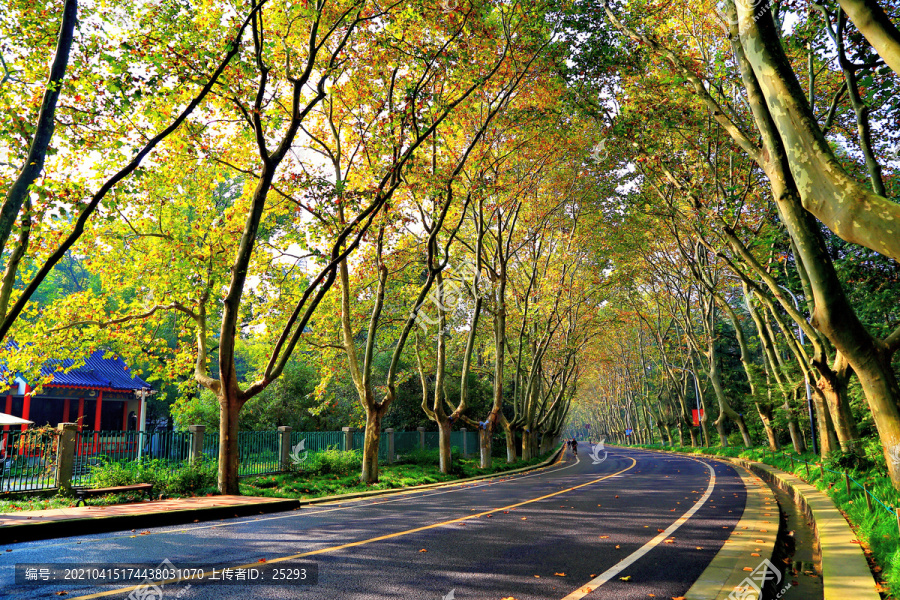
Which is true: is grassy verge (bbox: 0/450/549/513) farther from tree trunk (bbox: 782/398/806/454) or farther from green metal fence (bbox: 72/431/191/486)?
tree trunk (bbox: 782/398/806/454)

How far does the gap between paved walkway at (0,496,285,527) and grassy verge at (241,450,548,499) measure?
98.5 inches

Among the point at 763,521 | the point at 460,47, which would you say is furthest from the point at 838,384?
the point at 460,47

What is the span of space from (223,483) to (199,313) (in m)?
6.02

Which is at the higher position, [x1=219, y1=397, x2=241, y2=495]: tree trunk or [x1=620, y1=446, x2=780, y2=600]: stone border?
[x1=219, y1=397, x2=241, y2=495]: tree trunk

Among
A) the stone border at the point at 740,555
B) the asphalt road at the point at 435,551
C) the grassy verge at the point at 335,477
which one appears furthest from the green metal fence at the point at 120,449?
the stone border at the point at 740,555

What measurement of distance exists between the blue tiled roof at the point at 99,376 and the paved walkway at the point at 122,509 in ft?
48.5

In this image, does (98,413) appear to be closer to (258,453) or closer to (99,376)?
(99,376)

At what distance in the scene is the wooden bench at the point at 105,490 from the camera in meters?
12.0

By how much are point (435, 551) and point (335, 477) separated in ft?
45.6

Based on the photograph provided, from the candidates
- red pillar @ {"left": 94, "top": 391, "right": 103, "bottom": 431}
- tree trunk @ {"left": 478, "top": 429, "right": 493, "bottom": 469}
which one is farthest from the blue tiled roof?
tree trunk @ {"left": 478, "top": 429, "right": 493, "bottom": 469}

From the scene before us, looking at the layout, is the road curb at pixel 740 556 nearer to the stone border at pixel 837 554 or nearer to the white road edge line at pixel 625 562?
the stone border at pixel 837 554

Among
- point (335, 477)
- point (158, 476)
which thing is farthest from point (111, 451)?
point (335, 477)

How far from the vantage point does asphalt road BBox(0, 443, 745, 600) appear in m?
5.04

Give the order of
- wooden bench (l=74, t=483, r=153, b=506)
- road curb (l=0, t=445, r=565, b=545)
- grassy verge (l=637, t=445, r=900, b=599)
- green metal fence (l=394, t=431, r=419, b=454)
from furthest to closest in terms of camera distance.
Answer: green metal fence (l=394, t=431, r=419, b=454), wooden bench (l=74, t=483, r=153, b=506), road curb (l=0, t=445, r=565, b=545), grassy verge (l=637, t=445, r=900, b=599)
